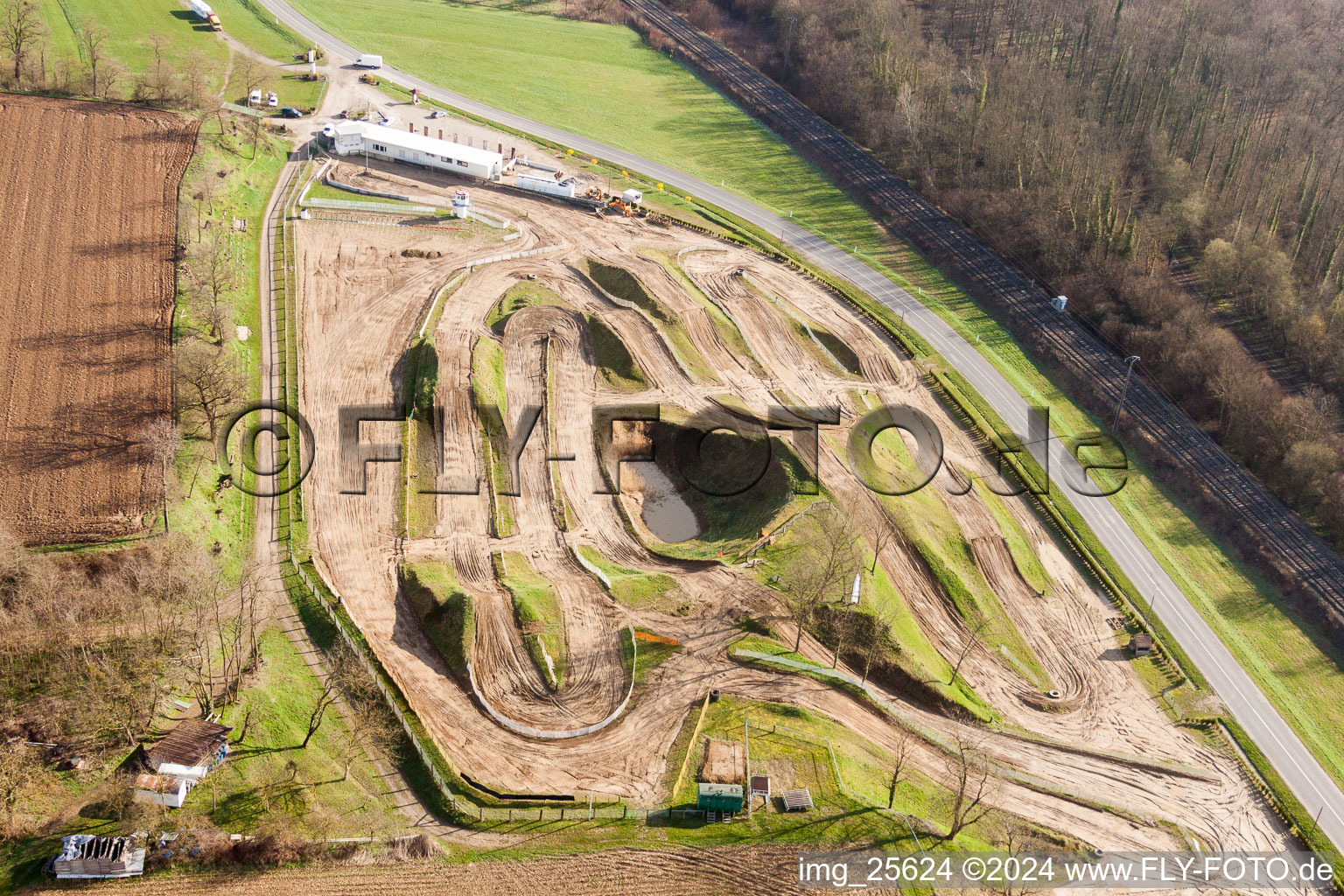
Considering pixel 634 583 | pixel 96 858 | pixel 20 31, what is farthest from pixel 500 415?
pixel 20 31

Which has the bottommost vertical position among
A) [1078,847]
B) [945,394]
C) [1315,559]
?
[1078,847]

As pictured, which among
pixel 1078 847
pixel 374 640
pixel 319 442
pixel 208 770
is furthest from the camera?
pixel 319 442

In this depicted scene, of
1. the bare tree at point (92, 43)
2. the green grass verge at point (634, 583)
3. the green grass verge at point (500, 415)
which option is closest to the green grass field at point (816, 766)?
the green grass verge at point (634, 583)

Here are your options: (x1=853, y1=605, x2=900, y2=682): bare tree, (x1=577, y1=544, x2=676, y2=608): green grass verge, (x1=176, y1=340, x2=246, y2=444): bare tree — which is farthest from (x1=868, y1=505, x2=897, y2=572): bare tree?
(x1=176, y1=340, x2=246, y2=444): bare tree

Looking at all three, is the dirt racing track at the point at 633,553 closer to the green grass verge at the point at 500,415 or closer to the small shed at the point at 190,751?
the green grass verge at the point at 500,415

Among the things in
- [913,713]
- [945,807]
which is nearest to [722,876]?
[945,807]

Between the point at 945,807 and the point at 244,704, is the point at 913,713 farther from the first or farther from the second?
the point at 244,704

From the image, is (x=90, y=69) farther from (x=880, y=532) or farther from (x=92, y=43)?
(x=880, y=532)
